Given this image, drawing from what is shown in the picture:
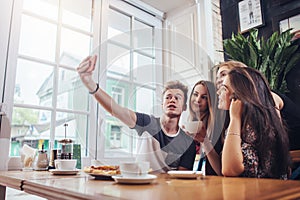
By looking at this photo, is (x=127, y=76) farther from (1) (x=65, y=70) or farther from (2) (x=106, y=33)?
(2) (x=106, y=33)

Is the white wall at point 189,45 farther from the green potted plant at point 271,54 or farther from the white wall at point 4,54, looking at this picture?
the white wall at point 4,54

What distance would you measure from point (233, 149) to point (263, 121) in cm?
23

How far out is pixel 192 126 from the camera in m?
1.55

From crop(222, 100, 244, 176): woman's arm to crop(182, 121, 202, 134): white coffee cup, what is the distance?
0.64 feet

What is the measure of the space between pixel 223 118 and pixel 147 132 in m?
0.46

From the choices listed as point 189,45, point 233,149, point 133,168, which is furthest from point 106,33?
point 133,168

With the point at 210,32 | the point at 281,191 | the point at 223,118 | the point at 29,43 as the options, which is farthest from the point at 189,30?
the point at 281,191

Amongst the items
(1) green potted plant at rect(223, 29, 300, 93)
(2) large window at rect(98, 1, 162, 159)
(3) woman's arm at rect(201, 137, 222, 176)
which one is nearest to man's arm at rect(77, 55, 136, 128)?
(2) large window at rect(98, 1, 162, 159)

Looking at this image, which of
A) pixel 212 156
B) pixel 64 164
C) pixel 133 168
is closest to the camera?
pixel 133 168

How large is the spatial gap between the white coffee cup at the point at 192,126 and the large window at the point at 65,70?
0.25 metres

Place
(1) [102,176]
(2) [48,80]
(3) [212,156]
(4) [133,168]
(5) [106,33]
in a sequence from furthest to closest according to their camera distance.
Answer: (5) [106,33], (2) [48,80], (3) [212,156], (1) [102,176], (4) [133,168]

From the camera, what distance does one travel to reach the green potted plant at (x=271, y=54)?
4.89 ft

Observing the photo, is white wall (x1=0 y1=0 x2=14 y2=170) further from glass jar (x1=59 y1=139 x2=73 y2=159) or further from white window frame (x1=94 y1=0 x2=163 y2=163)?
white window frame (x1=94 y1=0 x2=163 y2=163)

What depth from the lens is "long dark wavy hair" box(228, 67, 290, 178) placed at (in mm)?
1353
